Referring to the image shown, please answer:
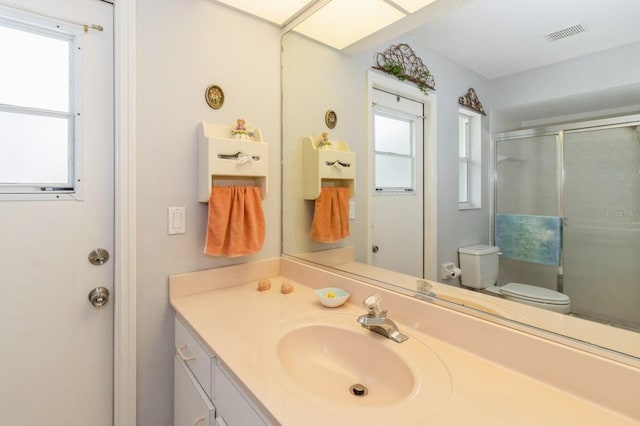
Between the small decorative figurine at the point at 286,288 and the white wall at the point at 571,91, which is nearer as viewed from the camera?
the white wall at the point at 571,91

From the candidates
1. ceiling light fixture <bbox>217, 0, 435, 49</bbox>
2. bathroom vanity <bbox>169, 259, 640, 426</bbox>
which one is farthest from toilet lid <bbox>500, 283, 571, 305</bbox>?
ceiling light fixture <bbox>217, 0, 435, 49</bbox>

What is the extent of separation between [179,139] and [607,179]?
55.5 inches

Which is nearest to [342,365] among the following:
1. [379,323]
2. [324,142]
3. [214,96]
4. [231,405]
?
[379,323]

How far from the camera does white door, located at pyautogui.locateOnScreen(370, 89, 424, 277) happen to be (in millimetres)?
1104

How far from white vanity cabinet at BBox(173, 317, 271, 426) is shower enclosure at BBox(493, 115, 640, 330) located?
78 cm

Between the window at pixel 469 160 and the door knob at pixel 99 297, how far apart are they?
134 centimetres

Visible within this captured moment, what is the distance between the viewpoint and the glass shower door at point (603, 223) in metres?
0.67

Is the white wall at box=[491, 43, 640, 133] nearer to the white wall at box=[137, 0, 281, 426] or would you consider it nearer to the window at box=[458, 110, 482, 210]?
the window at box=[458, 110, 482, 210]

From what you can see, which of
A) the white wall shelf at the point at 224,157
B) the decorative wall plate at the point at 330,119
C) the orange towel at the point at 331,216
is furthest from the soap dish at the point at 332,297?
the decorative wall plate at the point at 330,119

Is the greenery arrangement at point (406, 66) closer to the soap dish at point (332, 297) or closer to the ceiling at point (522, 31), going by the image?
the ceiling at point (522, 31)

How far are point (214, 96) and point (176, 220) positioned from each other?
1.90 ft

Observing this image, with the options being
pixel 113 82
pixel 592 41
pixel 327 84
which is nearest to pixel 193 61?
pixel 113 82

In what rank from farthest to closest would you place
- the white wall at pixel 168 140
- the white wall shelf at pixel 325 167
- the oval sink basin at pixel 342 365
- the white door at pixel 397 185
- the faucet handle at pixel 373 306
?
the white wall shelf at pixel 325 167
the white wall at pixel 168 140
the white door at pixel 397 185
the faucet handle at pixel 373 306
the oval sink basin at pixel 342 365

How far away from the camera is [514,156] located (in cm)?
87
